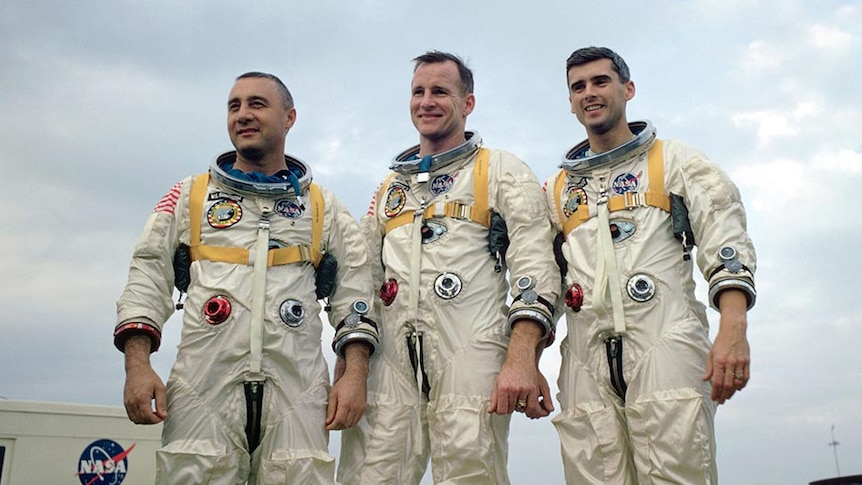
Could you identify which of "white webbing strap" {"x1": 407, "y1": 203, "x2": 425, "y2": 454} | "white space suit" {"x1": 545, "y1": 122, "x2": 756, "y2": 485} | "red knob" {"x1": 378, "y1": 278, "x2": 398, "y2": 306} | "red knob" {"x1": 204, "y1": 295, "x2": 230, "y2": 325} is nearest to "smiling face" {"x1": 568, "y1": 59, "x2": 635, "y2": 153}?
"white space suit" {"x1": 545, "y1": 122, "x2": 756, "y2": 485}

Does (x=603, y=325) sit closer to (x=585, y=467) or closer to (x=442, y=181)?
(x=585, y=467)

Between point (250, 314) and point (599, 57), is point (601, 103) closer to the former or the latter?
point (599, 57)

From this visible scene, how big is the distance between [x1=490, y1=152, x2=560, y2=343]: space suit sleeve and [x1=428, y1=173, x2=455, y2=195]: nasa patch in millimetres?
311

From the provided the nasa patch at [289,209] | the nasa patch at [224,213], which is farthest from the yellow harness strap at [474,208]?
the nasa patch at [224,213]

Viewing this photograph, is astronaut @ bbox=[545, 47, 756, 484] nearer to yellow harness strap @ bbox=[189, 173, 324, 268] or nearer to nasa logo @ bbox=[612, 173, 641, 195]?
nasa logo @ bbox=[612, 173, 641, 195]

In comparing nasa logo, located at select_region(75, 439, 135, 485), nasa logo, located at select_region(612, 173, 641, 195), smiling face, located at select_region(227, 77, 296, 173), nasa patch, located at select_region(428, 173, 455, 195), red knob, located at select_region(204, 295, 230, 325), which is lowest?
nasa logo, located at select_region(75, 439, 135, 485)

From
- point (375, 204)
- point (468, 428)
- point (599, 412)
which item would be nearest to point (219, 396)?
point (468, 428)

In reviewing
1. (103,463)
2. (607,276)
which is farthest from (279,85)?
(103,463)

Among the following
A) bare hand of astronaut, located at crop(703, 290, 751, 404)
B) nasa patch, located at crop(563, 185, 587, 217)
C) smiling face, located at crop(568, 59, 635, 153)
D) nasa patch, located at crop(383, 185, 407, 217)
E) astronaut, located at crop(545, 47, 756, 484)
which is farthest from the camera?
nasa patch, located at crop(383, 185, 407, 217)

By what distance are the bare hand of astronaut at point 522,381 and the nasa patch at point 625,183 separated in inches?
43.3

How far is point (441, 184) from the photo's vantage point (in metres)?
5.48

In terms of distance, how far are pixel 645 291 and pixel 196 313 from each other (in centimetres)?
283

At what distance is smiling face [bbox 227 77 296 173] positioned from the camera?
5.36 m

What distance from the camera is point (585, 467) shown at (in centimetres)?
457
